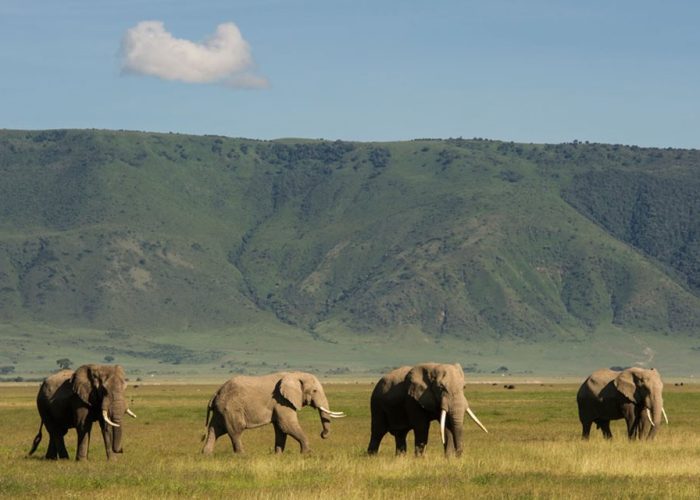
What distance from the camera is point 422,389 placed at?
122ft

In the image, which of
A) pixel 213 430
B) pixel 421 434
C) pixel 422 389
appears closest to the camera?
pixel 422 389

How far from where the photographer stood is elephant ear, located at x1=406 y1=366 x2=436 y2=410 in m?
37.1

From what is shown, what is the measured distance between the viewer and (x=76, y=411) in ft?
127

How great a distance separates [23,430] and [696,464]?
3234 cm

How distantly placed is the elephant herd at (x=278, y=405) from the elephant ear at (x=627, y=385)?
0.69 metres

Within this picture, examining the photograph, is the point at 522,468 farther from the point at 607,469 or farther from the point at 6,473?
the point at 6,473

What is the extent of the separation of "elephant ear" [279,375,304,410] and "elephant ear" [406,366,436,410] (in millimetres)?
3765

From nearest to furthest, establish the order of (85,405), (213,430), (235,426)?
(85,405) < (235,426) < (213,430)

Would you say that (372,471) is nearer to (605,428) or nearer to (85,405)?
(85,405)

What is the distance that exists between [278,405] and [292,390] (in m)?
0.52

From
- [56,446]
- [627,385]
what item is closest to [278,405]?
[56,446]

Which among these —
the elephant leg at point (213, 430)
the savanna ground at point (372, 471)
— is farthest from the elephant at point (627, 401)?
the elephant leg at point (213, 430)

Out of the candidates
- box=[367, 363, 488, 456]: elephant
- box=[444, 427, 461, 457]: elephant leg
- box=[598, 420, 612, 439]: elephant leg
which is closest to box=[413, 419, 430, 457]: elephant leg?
box=[367, 363, 488, 456]: elephant

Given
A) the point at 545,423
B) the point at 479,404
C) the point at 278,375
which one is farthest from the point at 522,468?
the point at 479,404
